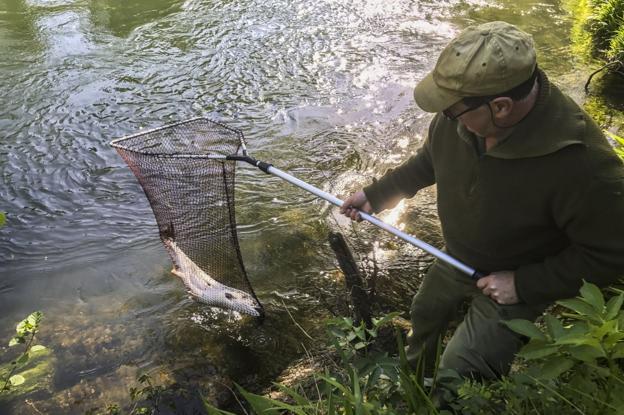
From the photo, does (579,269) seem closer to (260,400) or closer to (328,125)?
(260,400)

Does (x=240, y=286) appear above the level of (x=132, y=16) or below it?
below

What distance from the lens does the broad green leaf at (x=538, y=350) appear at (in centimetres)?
174

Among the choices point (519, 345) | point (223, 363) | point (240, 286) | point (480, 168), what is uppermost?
point (480, 168)

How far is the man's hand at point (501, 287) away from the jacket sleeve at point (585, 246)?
8 cm

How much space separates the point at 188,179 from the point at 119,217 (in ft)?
6.70

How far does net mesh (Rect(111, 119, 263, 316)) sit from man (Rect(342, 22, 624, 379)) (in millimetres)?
1699

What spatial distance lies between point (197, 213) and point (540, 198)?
8.23 feet

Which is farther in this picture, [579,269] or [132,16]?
[132,16]

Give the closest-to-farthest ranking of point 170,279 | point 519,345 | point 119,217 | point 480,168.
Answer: point 480,168
point 519,345
point 170,279
point 119,217

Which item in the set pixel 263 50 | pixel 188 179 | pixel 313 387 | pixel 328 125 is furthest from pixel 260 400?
pixel 263 50

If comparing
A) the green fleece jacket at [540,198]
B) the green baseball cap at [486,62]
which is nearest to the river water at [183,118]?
the green fleece jacket at [540,198]

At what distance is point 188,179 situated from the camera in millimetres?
3779

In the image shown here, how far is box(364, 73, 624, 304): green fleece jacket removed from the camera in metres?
2.07

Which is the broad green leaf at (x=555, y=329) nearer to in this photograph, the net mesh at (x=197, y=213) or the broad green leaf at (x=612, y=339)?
the broad green leaf at (x=612, y=339)
